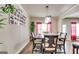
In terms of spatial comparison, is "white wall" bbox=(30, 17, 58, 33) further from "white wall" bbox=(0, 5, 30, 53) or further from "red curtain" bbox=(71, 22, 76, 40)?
"white wall" bbox=(0, 5, 30, 53)

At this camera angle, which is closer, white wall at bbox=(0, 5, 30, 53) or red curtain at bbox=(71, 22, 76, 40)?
white wall at bbox=(0, 5, 30, 53)

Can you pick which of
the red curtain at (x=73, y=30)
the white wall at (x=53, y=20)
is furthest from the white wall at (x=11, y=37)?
the red curtain at (x=73, y=30)

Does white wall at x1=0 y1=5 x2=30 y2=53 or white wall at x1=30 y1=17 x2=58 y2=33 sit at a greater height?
white wall at x1=30 y1=17 x2=58 y2=33

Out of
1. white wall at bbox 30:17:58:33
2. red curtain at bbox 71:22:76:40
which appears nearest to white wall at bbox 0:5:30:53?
white wall at bbox 30:17:58:33

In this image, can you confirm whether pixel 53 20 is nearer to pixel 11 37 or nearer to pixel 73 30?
pixel 73 30

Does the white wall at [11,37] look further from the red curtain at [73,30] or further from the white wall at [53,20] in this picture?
the red curtain at [73,30]

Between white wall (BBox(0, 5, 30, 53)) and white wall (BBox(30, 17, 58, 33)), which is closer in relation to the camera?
white wall (BBox(0, 5, 30, 53))
